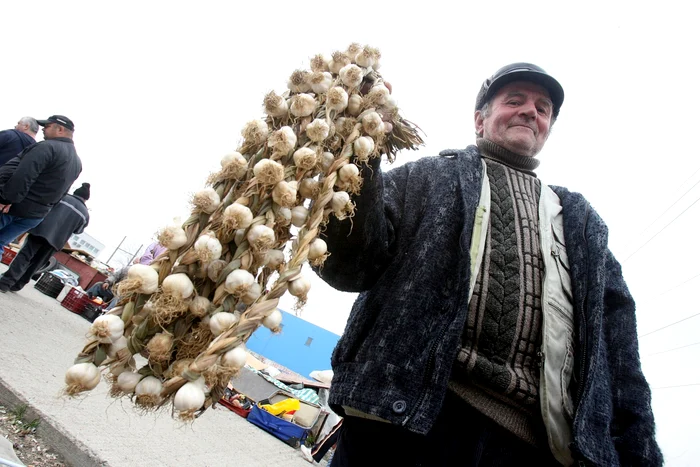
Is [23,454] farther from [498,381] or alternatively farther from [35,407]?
[498,381]

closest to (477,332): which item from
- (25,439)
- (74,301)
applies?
(25,439)

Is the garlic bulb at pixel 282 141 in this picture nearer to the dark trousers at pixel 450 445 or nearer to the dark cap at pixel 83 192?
the dark trousers at pixel 450 445

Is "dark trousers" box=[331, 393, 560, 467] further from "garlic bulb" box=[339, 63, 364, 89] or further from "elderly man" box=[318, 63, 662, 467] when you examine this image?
"garlic bulb" box=[339, 63, 364, 89]

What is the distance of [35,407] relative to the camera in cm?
173

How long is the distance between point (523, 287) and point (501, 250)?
0.12m

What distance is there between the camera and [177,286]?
67 cm

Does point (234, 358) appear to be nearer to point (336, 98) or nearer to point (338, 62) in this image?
point (336, 98)

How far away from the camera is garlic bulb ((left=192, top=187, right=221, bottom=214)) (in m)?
0.76

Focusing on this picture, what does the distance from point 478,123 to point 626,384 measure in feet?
3.62

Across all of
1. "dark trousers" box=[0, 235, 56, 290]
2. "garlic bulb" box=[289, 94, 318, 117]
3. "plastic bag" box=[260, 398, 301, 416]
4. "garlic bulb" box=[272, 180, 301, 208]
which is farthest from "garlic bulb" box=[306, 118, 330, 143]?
"plastic bag" box=[260, 398, 301, 416]

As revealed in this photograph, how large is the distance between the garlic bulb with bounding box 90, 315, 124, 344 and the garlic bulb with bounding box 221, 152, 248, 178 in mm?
330

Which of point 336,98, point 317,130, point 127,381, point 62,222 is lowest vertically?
point 62,222

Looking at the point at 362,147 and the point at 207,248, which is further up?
the point at 362,147

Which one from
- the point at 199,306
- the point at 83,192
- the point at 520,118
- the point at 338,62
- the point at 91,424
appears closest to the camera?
the point at 199,306
